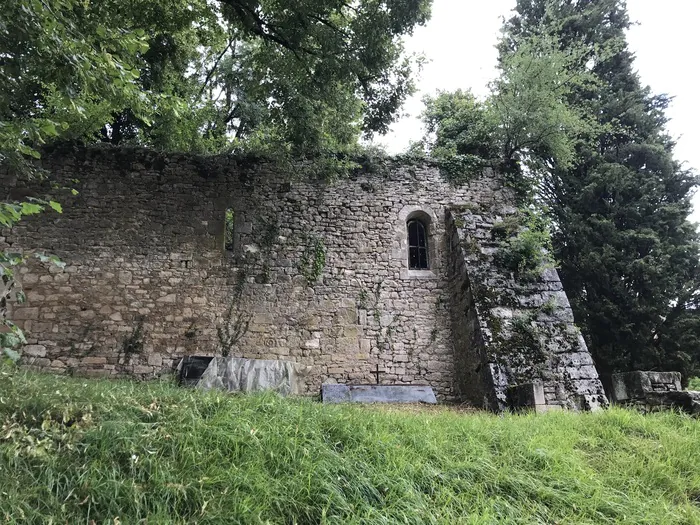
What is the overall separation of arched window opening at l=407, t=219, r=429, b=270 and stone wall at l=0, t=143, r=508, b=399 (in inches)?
9.5

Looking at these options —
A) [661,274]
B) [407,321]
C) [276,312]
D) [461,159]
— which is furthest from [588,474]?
[661,274]

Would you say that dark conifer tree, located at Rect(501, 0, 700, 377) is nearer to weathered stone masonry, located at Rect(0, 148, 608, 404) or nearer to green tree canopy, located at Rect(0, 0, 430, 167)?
weathered stone masonry, located at Rect(0, 148, 608, 404)

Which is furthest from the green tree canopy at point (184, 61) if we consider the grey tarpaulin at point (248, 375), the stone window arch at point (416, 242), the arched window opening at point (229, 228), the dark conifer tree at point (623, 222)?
the dark conifer tree at point (623, 222)

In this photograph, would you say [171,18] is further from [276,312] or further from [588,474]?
[588,474]

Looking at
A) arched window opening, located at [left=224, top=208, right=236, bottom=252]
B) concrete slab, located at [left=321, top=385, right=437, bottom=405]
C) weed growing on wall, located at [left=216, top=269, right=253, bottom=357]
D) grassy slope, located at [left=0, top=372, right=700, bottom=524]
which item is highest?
arched window opening, located at [left=224, top=208, right=236, bottom=252]

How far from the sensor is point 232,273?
874cm

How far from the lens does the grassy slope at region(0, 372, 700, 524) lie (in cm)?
315

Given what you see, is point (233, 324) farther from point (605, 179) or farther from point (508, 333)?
point (605, 179)

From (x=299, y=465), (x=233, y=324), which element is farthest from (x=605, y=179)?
(x=299, y=465)

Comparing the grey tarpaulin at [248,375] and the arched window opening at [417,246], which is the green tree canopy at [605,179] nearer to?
the arched window opening at [417,246]

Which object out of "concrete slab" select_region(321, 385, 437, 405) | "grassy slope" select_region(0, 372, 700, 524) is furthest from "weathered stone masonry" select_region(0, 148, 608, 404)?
"grassy slope" select_region(0, 372, 700, 524)

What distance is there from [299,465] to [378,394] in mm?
4282

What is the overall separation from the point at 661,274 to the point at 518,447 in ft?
26.9

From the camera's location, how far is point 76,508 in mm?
2990
